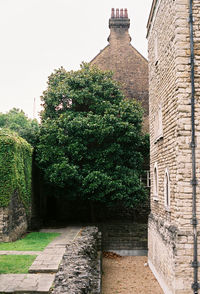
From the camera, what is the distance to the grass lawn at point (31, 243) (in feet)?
37.6

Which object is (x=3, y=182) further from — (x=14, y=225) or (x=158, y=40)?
(x=158, y=40)

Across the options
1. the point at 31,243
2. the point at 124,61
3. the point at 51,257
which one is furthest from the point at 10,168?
the point at 124,61

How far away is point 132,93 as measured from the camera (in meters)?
23.2

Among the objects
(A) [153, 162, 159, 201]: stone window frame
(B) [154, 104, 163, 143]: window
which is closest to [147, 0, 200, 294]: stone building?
(B) [154, 104, 163, 143]: window

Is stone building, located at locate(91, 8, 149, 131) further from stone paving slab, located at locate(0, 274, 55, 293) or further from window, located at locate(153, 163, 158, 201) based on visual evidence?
stone paving slab, located at locate(0, 274, 55, 293)

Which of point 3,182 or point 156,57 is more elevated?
point 156,57

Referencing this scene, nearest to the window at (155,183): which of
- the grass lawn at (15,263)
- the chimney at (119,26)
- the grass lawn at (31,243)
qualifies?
the grass lawn at (31,243)

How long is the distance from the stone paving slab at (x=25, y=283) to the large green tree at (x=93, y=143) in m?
8.18

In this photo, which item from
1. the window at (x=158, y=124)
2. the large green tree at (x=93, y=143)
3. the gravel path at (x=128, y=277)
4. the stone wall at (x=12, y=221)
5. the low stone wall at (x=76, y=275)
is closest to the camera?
the low stone wall at (x=76, y=275)

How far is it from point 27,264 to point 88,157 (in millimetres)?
8354

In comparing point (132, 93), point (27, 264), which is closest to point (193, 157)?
point (27, 264)

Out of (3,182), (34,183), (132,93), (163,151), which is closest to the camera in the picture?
(163,151)

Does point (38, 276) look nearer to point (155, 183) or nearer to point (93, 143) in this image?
point (155, 183)

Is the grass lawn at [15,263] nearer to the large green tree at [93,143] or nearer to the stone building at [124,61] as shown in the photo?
the large green tree at [93,143]
